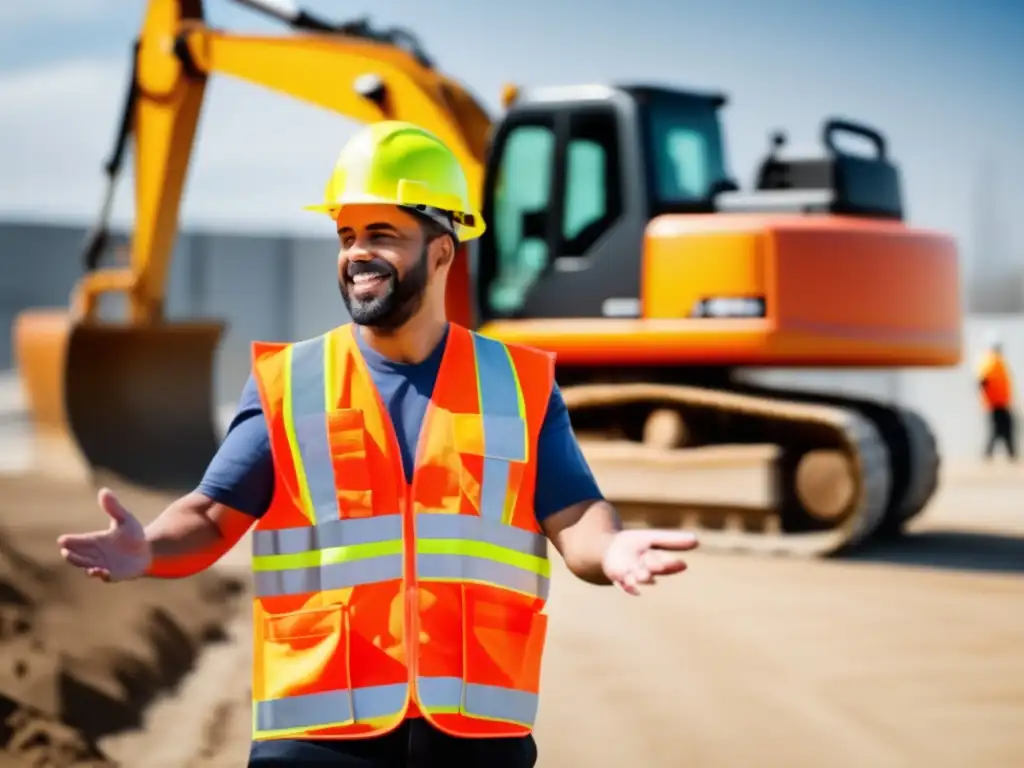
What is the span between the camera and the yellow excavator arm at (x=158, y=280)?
11070 mm

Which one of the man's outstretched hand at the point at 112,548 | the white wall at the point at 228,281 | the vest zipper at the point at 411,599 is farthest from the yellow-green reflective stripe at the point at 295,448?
the white wall at the point at 228,281

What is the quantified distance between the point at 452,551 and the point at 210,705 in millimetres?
3925

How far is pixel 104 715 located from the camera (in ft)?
18.7

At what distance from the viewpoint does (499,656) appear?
2.46 metres

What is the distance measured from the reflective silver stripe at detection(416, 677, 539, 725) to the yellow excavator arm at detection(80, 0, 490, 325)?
812 cm

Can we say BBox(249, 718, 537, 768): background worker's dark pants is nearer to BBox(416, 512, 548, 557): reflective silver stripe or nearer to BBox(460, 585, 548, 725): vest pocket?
BBox(460, 585, 548, 725): vest pocket

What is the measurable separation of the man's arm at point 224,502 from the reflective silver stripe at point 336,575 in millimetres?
97

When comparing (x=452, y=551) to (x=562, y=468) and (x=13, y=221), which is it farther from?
(x=13, y=221)

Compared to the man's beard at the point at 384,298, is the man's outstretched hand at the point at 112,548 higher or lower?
lower

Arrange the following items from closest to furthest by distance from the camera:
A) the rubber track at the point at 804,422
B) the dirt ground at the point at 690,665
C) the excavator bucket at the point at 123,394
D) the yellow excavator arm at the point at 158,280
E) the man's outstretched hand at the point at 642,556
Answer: the man's outstretched hand at the point at 642,556, the dirt ground at the point at 690,665, the rubber track at the point at 804,422, the yellow excavator arm at the point at 158,280, the excavator bucket at the point at 123,394

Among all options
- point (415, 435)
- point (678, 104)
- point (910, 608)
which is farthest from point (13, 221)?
point (415, 435)

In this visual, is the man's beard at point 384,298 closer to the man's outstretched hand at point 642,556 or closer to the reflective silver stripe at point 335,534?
the reflective silver stripe at point 335,534

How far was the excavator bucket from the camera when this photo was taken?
39.3 ft

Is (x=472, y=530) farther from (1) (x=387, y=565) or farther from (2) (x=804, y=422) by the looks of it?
(2) (x=804, y=422)
